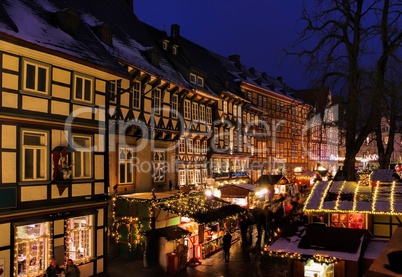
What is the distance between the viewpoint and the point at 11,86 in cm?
1398

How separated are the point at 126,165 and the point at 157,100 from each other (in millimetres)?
4957

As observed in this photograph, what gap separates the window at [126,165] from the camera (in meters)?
22.0

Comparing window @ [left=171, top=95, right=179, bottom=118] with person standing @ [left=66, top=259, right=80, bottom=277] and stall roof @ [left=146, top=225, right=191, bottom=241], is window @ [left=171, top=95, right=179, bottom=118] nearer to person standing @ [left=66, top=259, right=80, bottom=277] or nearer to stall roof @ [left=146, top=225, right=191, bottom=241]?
stall roof @ [left=146, top=225, right=191, bottom=241]

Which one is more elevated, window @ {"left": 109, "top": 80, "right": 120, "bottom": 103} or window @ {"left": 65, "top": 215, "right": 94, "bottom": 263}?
window @ {"left": 109, "top": 80, "right": 120, "bottom": 103}

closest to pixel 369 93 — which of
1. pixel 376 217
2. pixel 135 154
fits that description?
pixel 376 217

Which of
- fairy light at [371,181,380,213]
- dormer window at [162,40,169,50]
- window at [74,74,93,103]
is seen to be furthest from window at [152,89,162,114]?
fairy light at [371,181,380,213]

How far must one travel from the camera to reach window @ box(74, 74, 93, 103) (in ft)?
54.8

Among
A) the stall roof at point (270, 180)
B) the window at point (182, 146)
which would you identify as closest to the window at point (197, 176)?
the window at point (182, 146)

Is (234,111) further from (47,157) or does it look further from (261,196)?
(47,157)

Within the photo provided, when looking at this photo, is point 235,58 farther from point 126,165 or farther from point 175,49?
point 126,165

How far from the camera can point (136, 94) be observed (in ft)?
76.0

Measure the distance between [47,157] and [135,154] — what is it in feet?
26.1

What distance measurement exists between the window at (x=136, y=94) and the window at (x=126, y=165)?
8.37ft

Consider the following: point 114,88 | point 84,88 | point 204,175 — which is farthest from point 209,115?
point 84,88
